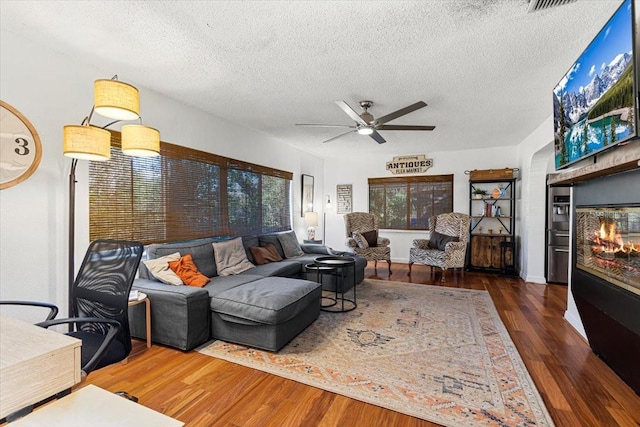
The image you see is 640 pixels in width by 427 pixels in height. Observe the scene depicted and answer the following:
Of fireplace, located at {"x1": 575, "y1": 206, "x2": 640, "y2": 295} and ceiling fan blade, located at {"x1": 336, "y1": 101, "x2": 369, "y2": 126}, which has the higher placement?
ceiling fan blade, located at {"x1": 336, "y1": 101, "x2": 369, "y2": 126}

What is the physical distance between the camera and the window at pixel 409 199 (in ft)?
21.2

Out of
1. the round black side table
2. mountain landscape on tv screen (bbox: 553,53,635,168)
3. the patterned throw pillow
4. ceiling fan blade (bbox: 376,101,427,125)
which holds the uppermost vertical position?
ceiling fan blade (bbox: 376,101,427,125)

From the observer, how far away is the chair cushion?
17.7 feet

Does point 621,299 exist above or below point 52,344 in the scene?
below

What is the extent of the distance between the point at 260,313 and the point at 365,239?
11.7 feet

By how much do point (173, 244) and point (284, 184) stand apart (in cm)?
267

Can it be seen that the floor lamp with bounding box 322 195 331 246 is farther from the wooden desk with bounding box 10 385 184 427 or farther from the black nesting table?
the wooden desk with bounding box 10 385 184 427

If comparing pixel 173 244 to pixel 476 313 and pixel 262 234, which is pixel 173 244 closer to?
pixel 262 234

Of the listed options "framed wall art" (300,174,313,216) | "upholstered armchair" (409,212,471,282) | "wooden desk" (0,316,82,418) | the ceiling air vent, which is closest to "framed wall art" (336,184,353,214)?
"framed wall art" (300,174,313,216)

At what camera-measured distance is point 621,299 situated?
6.43ft

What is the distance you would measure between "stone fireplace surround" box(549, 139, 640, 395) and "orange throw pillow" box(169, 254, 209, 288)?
327cm

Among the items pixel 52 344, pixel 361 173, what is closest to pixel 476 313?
pixel 52 344

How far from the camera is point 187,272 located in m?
3.03

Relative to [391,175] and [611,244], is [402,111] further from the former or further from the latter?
[391,175]
